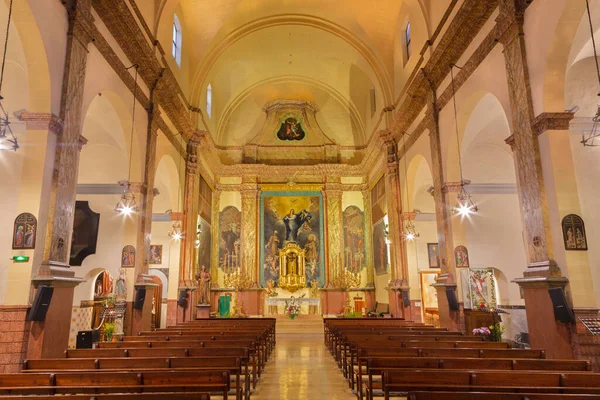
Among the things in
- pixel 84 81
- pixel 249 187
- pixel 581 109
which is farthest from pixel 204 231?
pixel 581 109

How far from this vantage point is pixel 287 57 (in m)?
21.0

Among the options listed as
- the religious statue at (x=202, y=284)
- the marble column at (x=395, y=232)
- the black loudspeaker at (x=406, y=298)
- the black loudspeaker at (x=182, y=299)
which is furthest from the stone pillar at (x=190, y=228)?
the black loudspeaker at (x=406, y=298)

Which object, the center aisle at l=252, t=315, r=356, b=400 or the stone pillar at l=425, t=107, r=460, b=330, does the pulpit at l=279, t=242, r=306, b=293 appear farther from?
the stone pillar at l=425, t=107, r=460, b=330

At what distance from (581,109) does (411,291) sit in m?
8.52

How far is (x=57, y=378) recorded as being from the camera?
418 centimetres

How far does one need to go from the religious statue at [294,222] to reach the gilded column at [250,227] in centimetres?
166

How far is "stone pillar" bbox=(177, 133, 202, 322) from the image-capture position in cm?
1532

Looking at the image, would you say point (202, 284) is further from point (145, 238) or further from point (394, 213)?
point (394, 213)

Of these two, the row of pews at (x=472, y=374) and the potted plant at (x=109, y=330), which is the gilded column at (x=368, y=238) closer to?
the potted plant at (x=109, y=330)

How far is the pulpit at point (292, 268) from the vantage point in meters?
21.4

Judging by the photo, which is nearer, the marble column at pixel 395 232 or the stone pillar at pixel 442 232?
the stone pillar at pixel 442 232

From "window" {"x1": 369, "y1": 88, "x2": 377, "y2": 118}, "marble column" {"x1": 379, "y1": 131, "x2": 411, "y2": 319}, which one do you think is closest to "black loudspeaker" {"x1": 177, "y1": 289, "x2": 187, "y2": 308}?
"marble column" {"x1": 379, "y1": 131, "x2": 411, "y2": 319}

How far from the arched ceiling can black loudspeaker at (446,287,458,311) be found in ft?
28.1

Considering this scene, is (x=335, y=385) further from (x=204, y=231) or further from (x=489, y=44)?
(x=204, y=231)
